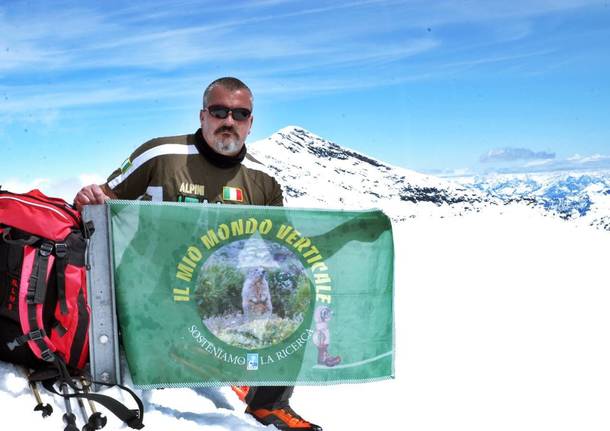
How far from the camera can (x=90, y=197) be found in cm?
352

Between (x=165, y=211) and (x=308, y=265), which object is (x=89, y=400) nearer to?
(x=165, y=211)

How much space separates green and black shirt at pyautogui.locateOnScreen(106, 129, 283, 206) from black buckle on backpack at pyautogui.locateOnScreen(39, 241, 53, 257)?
32.8 inches

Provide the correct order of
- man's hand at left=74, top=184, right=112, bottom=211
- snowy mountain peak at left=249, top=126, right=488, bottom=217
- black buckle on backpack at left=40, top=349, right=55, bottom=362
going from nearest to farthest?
black buckle on backpack at left=40, top=349, right=55, bottom=362, man's hand at left=74, top=184, right=112, bottom=211, snowy mountain peak at left=249, top=126, right=488, bottom=217

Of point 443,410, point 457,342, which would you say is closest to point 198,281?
point 443,410

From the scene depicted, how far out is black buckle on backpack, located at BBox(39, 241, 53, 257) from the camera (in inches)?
131

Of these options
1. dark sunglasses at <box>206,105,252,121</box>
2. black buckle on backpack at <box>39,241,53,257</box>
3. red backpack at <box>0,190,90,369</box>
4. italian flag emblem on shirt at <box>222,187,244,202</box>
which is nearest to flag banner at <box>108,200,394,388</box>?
red backpack at <box>0,190,90,369</box>

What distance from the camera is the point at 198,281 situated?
3.57 metres

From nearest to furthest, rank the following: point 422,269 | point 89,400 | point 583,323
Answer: point 89,400
point 583,323
point 422,269

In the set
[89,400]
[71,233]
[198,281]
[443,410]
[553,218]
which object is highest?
[553,218]

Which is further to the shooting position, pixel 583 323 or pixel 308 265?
pixel 583 323

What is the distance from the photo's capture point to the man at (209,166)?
161 inches

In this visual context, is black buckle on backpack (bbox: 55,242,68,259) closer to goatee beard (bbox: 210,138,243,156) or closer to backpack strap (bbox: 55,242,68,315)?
backpack strap (bbox: 55,242,68,315)

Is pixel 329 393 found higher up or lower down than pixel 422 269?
lower down

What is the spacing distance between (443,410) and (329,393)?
0.95 m
